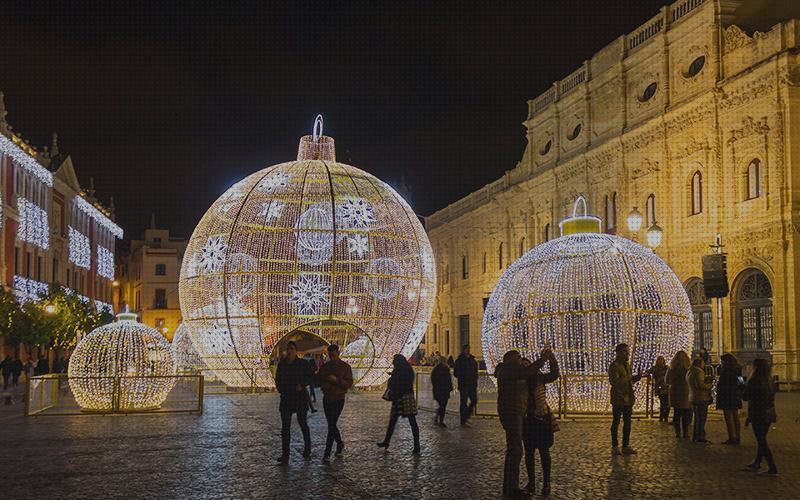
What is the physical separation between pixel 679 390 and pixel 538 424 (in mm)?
5353

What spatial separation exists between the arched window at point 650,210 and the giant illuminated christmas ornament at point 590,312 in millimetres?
17098

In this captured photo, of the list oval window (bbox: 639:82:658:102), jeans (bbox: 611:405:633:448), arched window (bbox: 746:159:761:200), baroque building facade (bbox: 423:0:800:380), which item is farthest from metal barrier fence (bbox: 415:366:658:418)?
oval window (bbox: 639:82:658:102)

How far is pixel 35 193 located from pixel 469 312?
81.3 feet

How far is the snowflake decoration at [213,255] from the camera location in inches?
853

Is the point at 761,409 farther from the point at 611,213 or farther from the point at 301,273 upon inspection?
the point at 611,213

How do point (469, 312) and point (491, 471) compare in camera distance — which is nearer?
point (491, 471)

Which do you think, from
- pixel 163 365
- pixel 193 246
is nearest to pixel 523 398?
pixel 163 365

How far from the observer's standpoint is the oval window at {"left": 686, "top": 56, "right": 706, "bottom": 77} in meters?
32.3

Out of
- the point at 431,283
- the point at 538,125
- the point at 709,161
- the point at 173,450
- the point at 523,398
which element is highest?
the point at 538,125

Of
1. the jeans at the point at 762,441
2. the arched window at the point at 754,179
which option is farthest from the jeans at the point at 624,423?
the arched window at the point at 754,179

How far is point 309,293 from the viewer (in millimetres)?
21484

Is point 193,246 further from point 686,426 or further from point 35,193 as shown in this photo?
point 35,193

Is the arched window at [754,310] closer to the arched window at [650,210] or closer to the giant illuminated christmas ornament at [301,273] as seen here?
the arched window at [650,210]

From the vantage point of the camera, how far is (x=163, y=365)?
20500 millimetres
